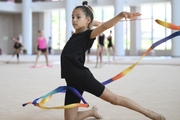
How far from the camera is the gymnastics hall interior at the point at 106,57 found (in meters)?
4.17

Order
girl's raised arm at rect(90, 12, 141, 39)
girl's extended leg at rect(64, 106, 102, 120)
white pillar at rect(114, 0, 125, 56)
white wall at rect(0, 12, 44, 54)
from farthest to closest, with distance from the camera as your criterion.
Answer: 1. white wall at rect(0, 12, 44, 54)
2. white pillar at rect(114, 0, 125, 56)
3. girl's extended leg at rect(64, 106, 102, 120)
4. girl's raised arm at rect(90, 12, 141, 39)

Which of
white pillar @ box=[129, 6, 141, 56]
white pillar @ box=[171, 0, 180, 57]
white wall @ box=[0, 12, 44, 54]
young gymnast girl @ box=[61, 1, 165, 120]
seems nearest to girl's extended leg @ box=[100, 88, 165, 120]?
young gymnast girl @ box=[61, 1, 165, 120]

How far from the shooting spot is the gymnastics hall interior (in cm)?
417

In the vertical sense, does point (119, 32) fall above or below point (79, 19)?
above

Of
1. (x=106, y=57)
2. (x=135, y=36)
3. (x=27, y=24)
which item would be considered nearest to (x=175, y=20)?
A: (x=106, y=57)

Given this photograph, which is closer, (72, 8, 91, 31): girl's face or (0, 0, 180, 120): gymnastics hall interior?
(72, 8, 91, 31): girl's face

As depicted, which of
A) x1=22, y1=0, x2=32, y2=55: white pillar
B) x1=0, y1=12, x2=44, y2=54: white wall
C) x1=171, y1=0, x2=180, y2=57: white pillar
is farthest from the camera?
x1=0, y1=12, x2=44, y2=54: white wall

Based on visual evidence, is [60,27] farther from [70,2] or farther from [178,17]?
[178,17]

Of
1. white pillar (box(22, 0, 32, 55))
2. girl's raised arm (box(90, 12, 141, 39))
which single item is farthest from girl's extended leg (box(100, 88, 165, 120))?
white pillar (box(22, 0, 32, 55))

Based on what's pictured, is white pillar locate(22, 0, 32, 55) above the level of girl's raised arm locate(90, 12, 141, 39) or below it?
above

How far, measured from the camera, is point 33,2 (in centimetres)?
3181

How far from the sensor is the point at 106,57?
22859mm

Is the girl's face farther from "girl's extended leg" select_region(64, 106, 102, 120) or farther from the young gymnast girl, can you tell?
"girl's extended leg" select_region(64, 106, 102, 120)

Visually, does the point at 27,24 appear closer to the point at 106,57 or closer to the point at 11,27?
the point at 11,27
